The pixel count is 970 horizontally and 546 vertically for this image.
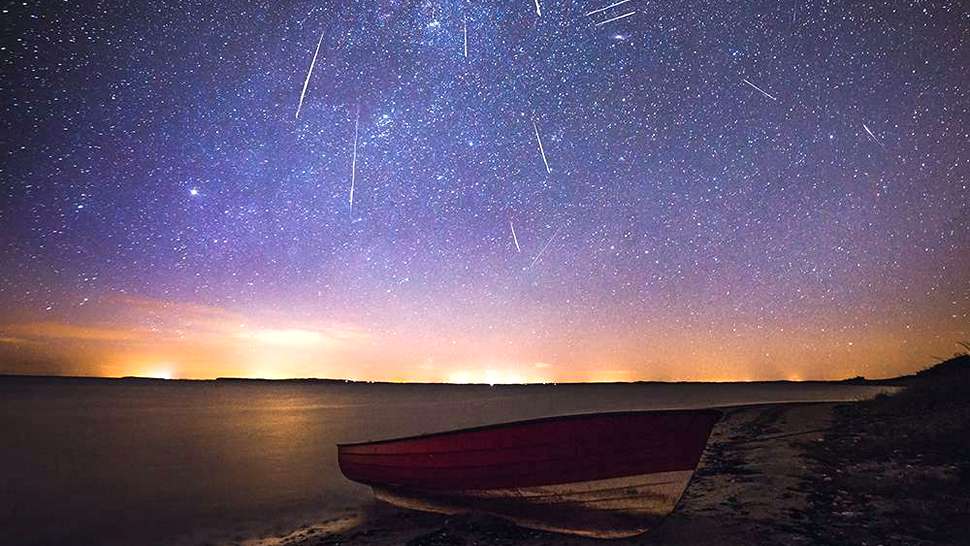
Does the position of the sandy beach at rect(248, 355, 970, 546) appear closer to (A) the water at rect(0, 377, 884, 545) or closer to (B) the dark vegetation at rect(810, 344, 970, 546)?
(B) the dark vegetation at rect(810, 344, 970, 546)

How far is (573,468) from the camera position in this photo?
902 cm

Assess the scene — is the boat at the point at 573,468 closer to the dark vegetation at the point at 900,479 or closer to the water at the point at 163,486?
the dark vegetation at the point at 900,479

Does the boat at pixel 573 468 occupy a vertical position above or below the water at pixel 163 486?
above

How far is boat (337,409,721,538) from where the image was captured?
839cm

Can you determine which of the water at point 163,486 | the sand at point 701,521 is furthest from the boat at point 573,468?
the water at point 163,486

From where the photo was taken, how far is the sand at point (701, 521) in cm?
809

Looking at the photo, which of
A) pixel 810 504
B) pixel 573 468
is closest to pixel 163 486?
pixel 573 468

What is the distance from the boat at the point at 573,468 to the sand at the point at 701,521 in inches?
12.0

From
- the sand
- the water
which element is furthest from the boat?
the water

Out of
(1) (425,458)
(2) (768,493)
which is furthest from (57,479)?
(2) (768,493)

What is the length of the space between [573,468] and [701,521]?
90.7 inches

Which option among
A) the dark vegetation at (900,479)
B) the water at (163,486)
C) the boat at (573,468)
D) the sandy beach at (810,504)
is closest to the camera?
the dark vegetation at (900,479)

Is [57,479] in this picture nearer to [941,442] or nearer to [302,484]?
[302,484]

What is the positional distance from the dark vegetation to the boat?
216 cm
